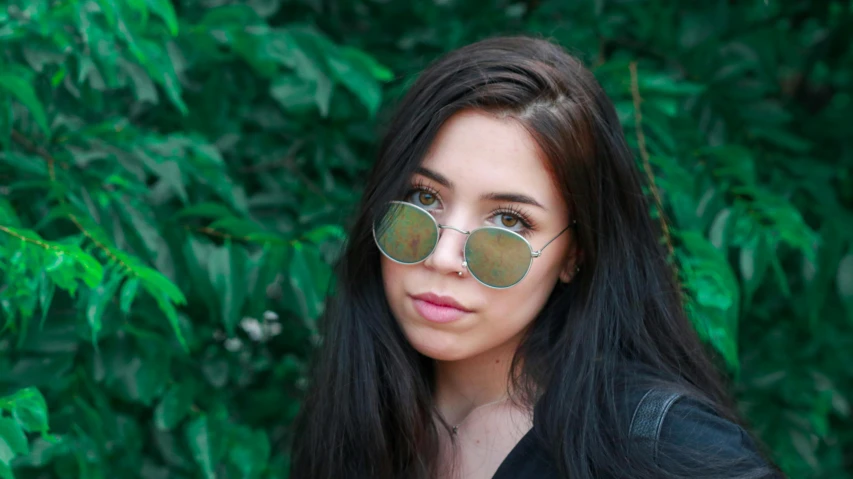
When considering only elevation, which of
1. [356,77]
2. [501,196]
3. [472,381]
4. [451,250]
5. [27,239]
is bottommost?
[472,381]

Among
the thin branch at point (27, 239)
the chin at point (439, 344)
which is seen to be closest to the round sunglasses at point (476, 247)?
the chin at point (439, 344)

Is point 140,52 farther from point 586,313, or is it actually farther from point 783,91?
point 783,91

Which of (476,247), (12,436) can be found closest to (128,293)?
(12,436)

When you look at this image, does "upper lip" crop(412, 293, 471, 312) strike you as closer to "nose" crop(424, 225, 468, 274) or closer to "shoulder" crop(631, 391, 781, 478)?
"nose" crop(424, 225, 468, 274)

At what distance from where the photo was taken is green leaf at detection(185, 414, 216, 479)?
1784mm

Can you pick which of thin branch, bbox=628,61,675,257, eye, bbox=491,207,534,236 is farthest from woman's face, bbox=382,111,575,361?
thin branch, bbox=628,61,675,257

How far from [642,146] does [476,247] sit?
650mm

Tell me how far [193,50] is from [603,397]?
114 centimetres

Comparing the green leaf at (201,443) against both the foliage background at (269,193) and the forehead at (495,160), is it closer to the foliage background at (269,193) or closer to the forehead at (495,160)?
the foliage background at (269,193)

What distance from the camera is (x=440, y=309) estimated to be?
1.52m

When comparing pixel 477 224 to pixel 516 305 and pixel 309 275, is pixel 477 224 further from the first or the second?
pixel 309 275

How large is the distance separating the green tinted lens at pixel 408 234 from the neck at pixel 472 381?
0.85 feet

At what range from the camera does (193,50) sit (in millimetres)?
1980

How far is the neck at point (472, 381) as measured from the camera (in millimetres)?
1651
